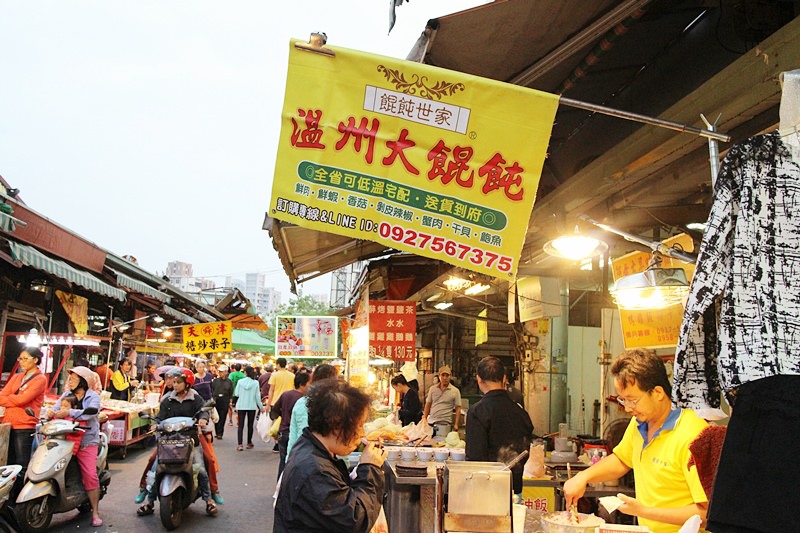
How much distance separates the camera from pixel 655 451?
10.3 feet

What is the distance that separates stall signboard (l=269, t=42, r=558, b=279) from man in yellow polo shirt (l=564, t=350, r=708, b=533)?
92 cm

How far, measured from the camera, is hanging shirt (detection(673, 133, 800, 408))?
165 cm

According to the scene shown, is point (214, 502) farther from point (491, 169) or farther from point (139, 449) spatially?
point (491, 169)

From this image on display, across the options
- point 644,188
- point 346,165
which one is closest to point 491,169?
point 346,165

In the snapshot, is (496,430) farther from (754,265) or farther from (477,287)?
(477,287)

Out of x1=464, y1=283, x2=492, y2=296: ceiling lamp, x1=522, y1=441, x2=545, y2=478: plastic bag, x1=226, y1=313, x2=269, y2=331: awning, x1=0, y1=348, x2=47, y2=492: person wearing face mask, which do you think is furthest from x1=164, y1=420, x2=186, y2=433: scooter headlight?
x1=226, y1=313, x2=269, y2=331: awning

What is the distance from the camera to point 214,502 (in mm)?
8906

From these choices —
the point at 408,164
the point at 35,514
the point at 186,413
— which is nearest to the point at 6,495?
the point at 35,514

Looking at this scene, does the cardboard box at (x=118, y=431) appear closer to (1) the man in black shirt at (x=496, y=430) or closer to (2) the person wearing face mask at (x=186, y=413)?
(2) the person wearing face mask at (x=186, y=413)

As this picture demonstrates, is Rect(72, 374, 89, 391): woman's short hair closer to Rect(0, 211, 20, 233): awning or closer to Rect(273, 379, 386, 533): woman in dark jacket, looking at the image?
Rect(0, 211, 20, 233): awning

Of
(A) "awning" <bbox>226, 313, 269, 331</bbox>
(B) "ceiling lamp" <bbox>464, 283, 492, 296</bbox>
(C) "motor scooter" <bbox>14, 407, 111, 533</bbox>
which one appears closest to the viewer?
(C) "motor scooter" <bbox>14, 407, 111, 533</bbox>

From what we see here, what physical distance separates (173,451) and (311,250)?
10.0 ft

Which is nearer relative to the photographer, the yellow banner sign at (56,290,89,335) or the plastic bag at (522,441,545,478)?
the plastic bag at (522,441,545,478)

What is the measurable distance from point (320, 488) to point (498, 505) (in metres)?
1.12
